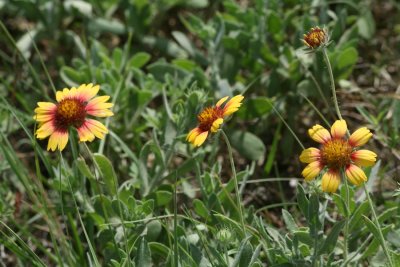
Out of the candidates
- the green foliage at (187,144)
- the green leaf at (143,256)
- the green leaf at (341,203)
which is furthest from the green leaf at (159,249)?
the green leaf at (341,203)

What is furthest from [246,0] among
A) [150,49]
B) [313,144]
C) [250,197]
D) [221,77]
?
[250,197]

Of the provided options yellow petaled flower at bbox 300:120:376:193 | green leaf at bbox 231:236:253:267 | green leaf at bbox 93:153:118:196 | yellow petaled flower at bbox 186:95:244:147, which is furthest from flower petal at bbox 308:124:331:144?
green leaf at bbox 93:153:118:196

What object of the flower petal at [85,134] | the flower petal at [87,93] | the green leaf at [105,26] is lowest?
the green leaf at [105,26]

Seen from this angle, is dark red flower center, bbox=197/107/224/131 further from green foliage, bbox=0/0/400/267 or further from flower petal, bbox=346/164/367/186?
flower petal, bbox=346/164/367/186

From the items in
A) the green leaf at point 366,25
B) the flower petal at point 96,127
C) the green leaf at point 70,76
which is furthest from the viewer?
the green leaf at point 366,25

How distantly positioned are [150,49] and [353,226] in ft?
6.38

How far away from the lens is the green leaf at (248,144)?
314cm

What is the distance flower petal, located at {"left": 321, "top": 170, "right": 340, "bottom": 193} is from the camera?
197 cm

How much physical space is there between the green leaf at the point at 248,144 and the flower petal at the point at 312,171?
1079 mm

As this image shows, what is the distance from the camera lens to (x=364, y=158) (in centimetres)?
203

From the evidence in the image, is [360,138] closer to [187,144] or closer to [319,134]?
[319,134]

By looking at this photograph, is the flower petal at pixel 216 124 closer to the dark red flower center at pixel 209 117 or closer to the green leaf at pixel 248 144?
the dark red flower center at pixel 209 117

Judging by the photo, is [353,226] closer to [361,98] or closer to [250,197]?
[250,197]

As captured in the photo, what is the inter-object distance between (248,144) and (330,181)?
1198 millimetres
